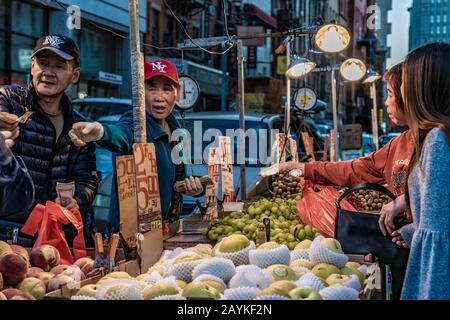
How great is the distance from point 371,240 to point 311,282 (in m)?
0.47

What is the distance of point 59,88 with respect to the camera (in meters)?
3.80

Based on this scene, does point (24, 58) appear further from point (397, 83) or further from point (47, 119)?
point (397, 83)

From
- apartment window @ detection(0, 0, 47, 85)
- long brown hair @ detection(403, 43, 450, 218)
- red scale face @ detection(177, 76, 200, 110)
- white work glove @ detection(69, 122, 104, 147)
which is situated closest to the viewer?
long brown hair @ detection(403, 43, 450, 218)

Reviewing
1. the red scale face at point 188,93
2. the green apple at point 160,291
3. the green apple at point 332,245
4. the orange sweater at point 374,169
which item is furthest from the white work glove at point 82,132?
the red scale face at point 188,93

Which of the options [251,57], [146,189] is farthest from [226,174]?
[251,57]

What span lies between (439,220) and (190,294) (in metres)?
0.94

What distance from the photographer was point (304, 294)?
96.3 inches

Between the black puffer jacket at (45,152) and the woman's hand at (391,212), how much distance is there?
1.94 meters

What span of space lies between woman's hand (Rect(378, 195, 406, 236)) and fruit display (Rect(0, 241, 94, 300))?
133 centimetres

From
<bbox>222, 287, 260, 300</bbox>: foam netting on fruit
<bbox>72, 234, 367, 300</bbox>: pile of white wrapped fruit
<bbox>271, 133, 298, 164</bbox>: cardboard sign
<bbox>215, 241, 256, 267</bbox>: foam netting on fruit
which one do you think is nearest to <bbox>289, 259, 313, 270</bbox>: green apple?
<bbox>72, 234, 367, 300</bbox>: pile of white wrapped fruit

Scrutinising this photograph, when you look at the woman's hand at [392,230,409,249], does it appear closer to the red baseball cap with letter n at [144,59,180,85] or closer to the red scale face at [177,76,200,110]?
the red baseball cap with letter n at [144,59,180,85]

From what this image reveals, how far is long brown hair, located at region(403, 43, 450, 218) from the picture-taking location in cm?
240

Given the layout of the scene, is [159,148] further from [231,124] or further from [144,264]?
[231,124]
